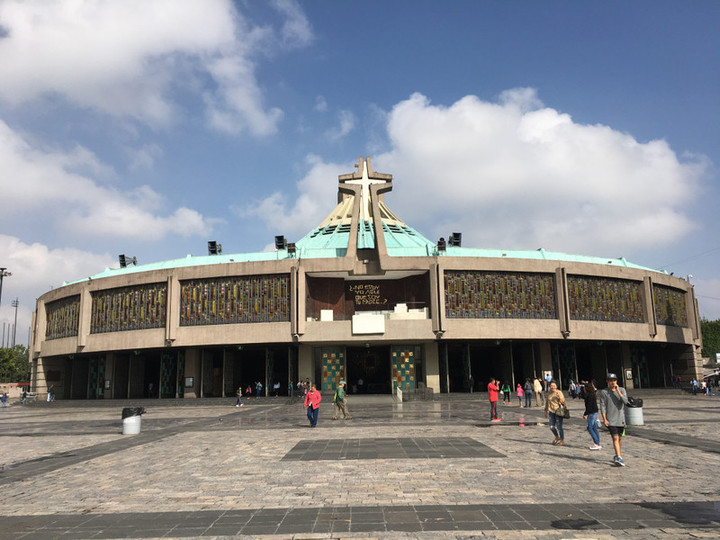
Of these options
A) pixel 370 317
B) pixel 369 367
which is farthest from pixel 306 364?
pixel 370 317

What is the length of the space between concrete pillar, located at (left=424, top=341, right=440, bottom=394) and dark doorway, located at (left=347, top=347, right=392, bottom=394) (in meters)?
4.74

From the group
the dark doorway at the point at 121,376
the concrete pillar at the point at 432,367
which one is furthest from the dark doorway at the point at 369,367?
the dark doorway at the point at 121,376

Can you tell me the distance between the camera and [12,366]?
80812 mm

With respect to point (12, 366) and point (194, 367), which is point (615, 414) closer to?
point (194, 367)

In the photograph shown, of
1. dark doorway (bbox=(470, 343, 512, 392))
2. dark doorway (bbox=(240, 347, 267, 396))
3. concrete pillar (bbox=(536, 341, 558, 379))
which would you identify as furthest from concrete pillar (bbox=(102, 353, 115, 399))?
concrete pillar (bbox=(536, 341, 558, 379))

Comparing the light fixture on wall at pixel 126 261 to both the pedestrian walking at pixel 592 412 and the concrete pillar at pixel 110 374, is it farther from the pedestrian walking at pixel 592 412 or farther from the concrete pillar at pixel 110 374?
the pedestrian walking at pixel 592 412

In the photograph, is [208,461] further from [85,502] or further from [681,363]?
[681,363]

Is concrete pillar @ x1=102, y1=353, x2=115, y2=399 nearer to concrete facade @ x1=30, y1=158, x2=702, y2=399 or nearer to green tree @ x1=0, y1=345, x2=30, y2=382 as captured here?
concrete facade @ x1=30, y1=158, x2=702, y2=399

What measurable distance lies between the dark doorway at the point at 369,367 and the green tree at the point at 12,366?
61013 millimetres

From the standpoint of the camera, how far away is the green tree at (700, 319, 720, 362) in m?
76.4

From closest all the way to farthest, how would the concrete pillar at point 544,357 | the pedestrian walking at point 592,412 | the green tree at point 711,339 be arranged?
1. the pedestrian walking at point 592,412
2. the concrete pillar at point 544,357
3. the green tree at point 711,339

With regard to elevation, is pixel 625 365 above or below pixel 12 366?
below

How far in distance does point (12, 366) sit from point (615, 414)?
3642 inches

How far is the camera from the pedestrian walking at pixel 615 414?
32.4 ft
